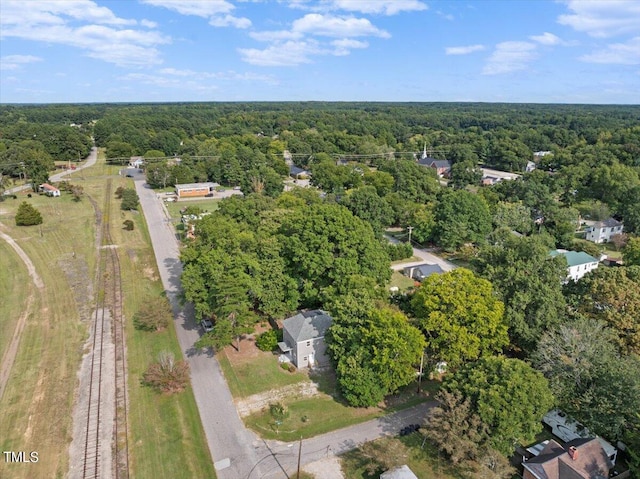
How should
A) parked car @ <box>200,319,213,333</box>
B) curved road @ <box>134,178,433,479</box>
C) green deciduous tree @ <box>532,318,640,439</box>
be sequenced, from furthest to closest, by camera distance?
parked car @ <box>200,319,213,333</box> < curved road @ <box>134,178,433,479</box> < green deciduous tree @ <box>532,318,640,439</box>

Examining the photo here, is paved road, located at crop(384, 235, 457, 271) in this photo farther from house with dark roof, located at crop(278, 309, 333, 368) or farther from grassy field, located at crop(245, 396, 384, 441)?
grassy field, located at crop(245, 396, 384, 441)

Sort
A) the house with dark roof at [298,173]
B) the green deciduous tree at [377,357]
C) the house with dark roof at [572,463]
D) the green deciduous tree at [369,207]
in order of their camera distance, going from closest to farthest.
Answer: the house with dark roof at [572,463] → the green deciduous tree at [377,357] → the green deciduous tree at [369,207] → the house with dark roof at [298,173]

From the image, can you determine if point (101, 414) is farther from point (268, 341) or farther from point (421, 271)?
point (421, 271)

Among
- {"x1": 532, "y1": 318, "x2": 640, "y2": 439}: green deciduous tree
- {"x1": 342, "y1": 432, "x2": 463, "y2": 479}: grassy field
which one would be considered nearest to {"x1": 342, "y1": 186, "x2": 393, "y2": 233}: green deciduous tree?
{"x1": 532, "y1": 318, "x2": 640, "y2": 439}: green deciduous tree

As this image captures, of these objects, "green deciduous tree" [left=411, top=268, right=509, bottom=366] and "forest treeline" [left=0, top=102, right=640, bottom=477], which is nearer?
"forest treeline" [left=0, top=102, right=640, bottom=477]

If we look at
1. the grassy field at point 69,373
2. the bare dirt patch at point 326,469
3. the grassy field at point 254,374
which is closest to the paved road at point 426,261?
the grassy field at point 254,374

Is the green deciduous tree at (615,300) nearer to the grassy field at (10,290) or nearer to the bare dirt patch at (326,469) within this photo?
the bare dirt patch at (326,469)
